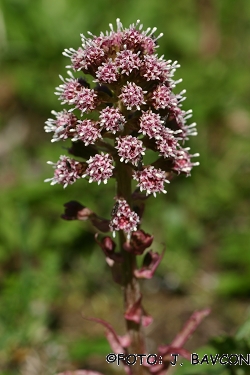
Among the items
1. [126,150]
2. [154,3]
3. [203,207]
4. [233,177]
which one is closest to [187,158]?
[126,150]

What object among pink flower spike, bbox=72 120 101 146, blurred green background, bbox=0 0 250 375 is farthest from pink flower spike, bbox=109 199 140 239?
blurred green background, bbox=0 0 250 375

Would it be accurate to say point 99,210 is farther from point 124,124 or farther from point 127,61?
point 127,61

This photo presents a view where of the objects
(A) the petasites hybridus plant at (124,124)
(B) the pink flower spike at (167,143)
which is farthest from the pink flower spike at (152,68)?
(B) the pink flower spike at (167,143)

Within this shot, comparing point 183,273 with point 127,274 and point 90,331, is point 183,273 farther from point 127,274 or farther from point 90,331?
point 127,274

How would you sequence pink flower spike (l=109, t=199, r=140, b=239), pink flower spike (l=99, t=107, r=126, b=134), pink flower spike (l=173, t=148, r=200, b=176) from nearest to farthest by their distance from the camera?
pink flower spike (l=99, t=107, r=126, b=134)
pink flower spike (l=109, t=199, r=140, b=239)
pink flower spike (l=173, t=148, r=200, b=176)

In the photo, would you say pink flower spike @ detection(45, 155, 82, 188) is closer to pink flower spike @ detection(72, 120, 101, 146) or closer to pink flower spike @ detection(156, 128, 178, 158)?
pink flower spike @ detection(72, 120, 101, 146)

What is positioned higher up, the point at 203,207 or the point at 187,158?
the point at 203,207

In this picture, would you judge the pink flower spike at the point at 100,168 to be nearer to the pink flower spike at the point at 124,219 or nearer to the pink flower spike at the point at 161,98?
the pink flower spike at the point at 124,219
